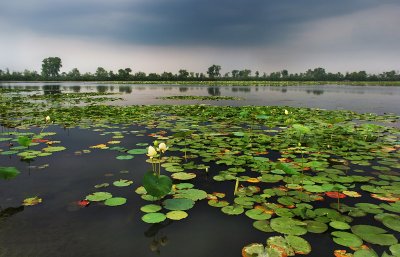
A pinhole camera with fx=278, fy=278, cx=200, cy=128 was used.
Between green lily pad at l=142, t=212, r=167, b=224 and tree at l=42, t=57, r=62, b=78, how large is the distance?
168 m

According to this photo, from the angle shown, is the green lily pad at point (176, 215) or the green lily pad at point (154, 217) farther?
the green lily pad at point (176, 215)

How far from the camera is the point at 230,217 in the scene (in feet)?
12.0

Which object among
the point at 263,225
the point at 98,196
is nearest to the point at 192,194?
the point at 263,225

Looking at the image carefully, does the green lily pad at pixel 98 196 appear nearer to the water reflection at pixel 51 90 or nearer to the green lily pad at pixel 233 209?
the green lily pad at pixel 233 209

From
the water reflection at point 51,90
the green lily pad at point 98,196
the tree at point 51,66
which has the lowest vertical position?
the green lily pad at point 98,196

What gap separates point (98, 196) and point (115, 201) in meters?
0.34

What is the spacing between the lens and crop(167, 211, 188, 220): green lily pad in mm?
3553

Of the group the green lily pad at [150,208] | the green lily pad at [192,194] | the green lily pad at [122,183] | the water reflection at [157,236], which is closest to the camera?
the water reflection at [157,236]

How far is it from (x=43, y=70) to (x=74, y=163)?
169374 mm

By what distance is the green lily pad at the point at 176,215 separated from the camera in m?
3.55

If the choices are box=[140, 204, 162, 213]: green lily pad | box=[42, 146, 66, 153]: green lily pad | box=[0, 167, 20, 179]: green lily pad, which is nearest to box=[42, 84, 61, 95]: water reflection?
box=[42, 146, 66, 153]: green lily pad

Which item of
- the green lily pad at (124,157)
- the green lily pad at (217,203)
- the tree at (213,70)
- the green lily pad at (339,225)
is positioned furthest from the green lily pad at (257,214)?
the tree at (213,70)

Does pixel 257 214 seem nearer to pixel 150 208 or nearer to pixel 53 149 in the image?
pixel 150 208

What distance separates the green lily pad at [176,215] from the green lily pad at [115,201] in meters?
0.77
